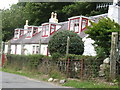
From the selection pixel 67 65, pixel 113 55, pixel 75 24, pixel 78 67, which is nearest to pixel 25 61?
pixel 67 65

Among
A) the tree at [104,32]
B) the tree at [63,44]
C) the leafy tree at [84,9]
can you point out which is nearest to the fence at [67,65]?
the tree at [104,32]

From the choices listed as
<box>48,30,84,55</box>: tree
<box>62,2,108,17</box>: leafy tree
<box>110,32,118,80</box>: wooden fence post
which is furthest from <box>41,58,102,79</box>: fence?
<box>62,2,108,17</box>: leafy tree

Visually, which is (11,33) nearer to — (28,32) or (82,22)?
(28,32)

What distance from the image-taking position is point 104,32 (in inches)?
459

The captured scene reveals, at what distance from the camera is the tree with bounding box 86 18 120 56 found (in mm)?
11398

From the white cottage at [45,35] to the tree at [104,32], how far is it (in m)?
6.74

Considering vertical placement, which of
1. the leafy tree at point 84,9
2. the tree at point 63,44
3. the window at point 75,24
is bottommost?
the tree at point 63,44

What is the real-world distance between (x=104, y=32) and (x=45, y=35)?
662 inches

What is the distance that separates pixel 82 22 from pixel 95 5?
32.9 feet

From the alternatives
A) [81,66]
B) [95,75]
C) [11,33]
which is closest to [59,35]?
[81,66]

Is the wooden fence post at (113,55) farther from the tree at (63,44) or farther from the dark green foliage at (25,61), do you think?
the dark green foliage at (25,61)

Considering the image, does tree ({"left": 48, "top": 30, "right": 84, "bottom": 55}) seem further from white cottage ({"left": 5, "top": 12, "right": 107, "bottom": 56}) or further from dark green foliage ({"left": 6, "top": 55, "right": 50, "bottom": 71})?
white cottage ({"left": 5, "top": 12, "right": 107, "bottom": 56})

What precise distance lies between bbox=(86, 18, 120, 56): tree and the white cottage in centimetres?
674

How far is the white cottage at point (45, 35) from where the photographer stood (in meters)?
20.7
